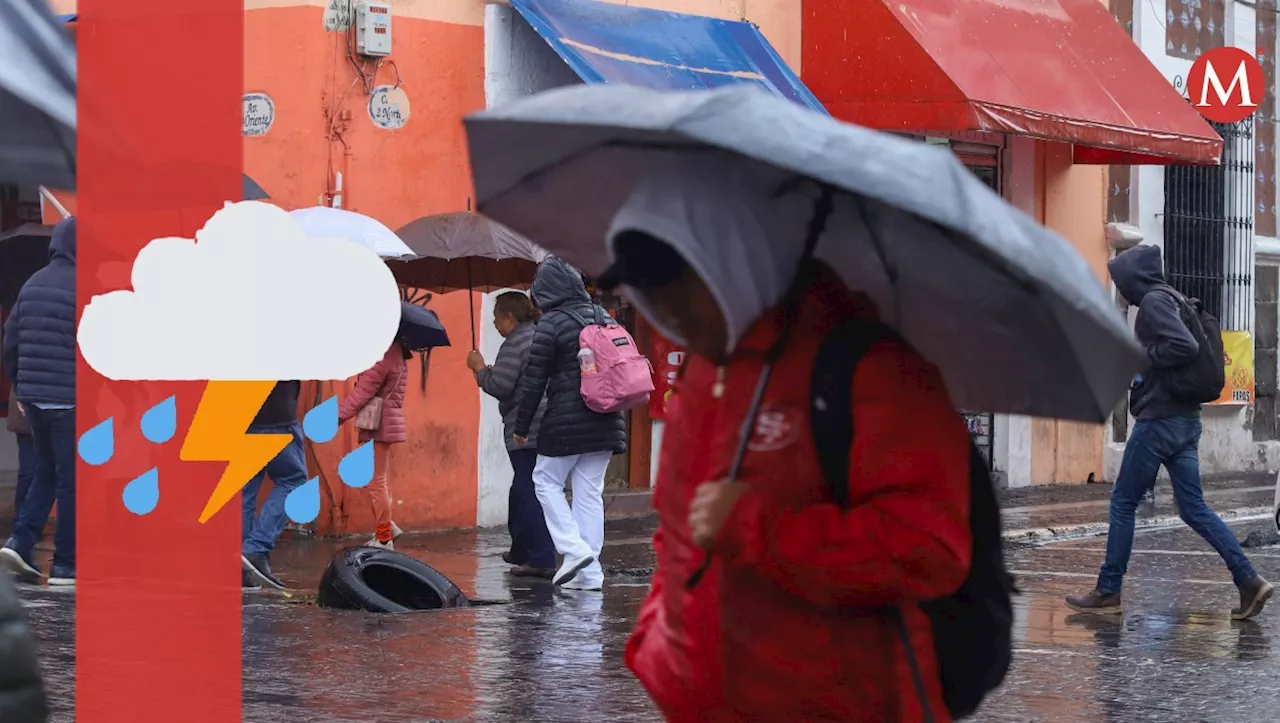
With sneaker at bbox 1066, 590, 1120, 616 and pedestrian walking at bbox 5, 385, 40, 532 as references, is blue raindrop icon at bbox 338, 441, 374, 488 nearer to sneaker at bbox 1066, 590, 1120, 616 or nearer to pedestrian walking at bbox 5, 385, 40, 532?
pedestrian walking at bbox 5, 385, 40, 532

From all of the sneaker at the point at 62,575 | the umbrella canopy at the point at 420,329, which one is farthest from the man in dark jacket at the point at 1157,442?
the sneaker at the point at 62,575

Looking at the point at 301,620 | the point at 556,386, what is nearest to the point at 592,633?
the point at 301,620

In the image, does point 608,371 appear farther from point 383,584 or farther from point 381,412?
point 381,412

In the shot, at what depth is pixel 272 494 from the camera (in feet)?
37.3

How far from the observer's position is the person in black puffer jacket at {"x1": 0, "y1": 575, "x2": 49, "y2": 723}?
2351 millimetres

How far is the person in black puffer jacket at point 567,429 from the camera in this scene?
35.9 feet

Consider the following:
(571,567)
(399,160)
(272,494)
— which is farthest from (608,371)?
(399,160)

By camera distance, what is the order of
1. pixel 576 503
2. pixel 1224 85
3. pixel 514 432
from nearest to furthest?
1. pixel 576 503
2. pixel 514 432
3. pixel 1224 85

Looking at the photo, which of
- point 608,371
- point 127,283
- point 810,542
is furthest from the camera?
point 127,283

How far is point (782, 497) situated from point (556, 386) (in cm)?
792

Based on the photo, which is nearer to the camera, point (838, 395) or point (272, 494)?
point (838, 395)

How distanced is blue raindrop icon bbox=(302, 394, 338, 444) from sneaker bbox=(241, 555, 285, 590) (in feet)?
9.43

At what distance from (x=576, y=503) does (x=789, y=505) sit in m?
8.14

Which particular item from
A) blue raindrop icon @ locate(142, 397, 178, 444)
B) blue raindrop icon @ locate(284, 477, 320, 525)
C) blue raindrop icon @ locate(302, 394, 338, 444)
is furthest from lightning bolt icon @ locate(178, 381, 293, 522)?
blue raindrop icon @ locate(302, 394, 338, 444)
